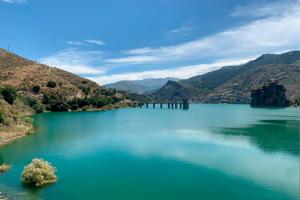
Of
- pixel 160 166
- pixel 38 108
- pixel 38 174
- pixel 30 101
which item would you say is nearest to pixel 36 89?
pixel 30 101

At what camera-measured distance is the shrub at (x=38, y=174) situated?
141ft

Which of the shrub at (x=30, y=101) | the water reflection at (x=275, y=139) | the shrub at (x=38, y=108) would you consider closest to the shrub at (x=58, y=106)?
the shrub at (x=38, y=108)

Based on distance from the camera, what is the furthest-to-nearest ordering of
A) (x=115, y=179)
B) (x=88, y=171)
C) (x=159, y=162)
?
(x=159, y=162)
(x=88, y=171)
(x=115, y=179)

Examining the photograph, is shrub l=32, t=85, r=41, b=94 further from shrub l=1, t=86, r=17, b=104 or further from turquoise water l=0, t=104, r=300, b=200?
turquoise water l=0, t=104, r=300, b=200

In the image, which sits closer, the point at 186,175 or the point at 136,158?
the point at 186,175

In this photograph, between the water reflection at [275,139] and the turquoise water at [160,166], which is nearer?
the turquoise water at [160,166]

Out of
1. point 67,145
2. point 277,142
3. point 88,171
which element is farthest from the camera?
point 277,142

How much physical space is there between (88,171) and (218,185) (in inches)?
781

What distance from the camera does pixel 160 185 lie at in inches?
1773

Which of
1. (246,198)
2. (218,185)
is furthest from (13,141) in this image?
(246,198)

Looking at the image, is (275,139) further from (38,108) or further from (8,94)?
(38,108)

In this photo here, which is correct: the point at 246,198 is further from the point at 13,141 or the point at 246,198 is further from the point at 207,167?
the point at 13,141

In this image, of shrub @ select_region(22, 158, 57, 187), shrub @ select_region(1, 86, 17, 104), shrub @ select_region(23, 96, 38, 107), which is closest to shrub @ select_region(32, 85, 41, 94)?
shrub @ select_region(23, 96, 38, 107)

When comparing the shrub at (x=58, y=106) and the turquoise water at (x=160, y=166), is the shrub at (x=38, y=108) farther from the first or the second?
the turquoise water at (x=160, y=166)
